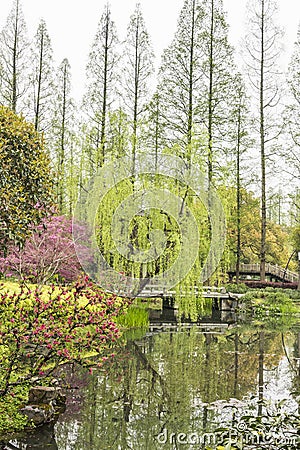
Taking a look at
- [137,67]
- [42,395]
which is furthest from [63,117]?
[42,395]

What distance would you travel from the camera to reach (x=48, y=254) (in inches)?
441

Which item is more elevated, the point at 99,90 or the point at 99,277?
the point at 99,90

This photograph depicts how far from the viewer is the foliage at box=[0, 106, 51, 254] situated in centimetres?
463

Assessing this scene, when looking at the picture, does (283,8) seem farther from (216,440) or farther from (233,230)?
(216,440)

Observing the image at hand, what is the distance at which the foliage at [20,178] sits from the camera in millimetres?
4633

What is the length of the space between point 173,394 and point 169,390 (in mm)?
168

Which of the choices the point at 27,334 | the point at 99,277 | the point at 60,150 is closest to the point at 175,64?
the point at 60,150

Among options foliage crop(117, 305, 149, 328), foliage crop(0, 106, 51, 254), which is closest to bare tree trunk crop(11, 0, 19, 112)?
foliage crop(117, 305, 149, 328)

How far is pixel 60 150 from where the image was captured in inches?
770

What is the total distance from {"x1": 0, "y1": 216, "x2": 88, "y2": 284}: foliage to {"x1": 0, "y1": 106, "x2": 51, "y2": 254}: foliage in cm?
518

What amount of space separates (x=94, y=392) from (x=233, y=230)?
1657 cm

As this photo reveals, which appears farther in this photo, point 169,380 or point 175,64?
point 175,64

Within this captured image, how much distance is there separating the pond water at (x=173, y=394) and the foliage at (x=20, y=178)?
5.35 feet

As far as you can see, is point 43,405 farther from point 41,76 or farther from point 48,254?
point 41,76
